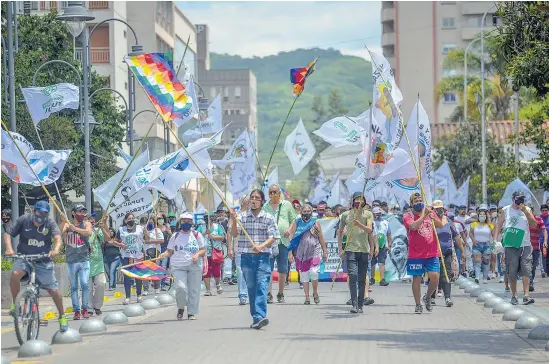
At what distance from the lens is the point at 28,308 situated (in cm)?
1407

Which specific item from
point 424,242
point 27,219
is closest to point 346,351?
point 27,219

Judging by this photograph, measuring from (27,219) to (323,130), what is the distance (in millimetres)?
17118

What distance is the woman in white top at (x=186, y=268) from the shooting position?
714 inches

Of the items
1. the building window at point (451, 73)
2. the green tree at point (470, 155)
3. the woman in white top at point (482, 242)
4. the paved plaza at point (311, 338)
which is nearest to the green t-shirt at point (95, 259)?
the paved plaza at point (311, 338)

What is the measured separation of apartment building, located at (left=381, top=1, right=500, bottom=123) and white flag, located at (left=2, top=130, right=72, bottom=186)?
8770 centimetres

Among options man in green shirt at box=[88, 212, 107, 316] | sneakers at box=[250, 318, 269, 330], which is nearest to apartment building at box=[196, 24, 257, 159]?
man in green shirt at box=[88, 212, 107, 316]

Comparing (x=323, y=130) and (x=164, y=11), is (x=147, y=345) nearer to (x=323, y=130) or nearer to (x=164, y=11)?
(x=323, y=130)

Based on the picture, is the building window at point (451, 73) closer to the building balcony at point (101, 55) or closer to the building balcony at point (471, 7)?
the building balcony at point (471, 7)

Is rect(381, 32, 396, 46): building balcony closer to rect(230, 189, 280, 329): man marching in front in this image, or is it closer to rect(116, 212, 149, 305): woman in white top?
rect(116, 212, 149, 305): woman in white top

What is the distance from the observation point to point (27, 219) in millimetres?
14867

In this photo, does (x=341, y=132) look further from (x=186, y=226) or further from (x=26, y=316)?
(x=26, y=316)

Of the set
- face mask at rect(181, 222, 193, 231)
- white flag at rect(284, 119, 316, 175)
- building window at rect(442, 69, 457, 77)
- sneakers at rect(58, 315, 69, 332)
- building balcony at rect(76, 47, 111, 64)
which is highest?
building window at rect(442, 69, 457, 77)

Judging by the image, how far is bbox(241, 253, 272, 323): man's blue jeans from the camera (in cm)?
1591

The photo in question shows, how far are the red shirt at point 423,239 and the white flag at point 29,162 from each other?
20.2 feet
